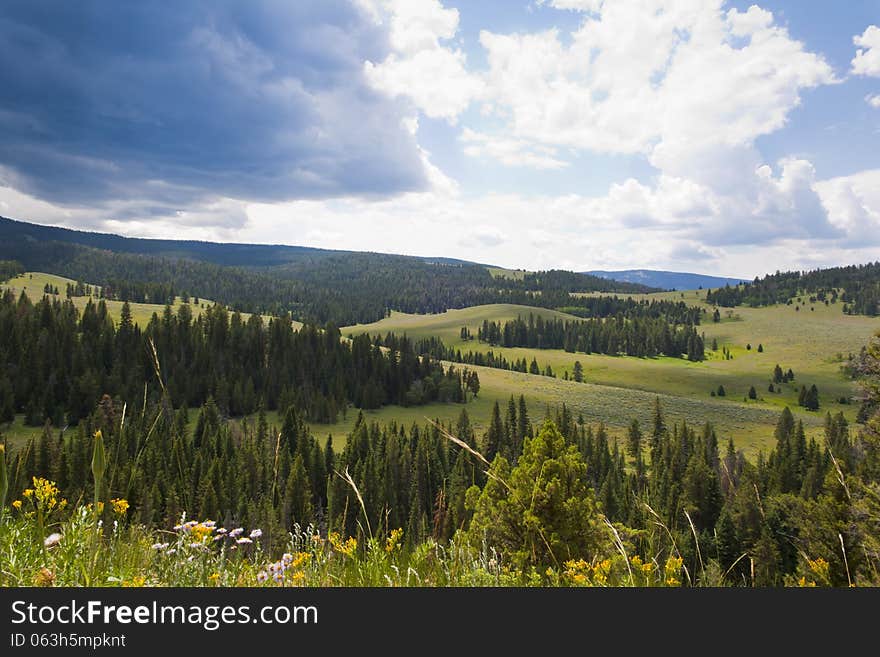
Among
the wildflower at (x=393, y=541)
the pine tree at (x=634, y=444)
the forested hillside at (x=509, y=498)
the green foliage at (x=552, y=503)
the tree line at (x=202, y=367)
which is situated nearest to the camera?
the forested hillside at (x=509, y=498)

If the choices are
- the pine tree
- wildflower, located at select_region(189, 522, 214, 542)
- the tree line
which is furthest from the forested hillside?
the tree line

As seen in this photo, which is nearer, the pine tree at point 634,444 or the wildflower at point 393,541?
the wildflower at point 393,541

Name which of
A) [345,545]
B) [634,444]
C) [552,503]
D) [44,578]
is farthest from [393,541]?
[634,444]

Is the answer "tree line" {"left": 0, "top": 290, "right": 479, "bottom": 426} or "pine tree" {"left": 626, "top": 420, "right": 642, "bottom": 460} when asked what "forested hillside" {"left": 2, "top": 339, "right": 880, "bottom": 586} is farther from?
"tree line" {"left": 0, "top": 290, "right": 479, "bottom": 426}

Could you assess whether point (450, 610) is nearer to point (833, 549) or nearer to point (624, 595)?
point (624, 595)

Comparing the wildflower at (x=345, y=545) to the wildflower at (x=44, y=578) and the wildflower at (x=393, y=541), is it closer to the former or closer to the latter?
the wildflower at (x=393, y=541)

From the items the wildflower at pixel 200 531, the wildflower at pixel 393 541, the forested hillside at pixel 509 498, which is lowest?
the forested hillside at pixel 509 498

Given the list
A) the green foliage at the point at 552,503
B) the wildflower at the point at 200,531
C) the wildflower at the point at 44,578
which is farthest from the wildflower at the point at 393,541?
the green foliage at the point at 552,503

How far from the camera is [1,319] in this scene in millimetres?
133625

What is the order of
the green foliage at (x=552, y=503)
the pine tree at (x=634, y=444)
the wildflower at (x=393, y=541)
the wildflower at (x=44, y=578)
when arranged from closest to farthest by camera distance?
the wildflower at (x=44, y=578) → the wildflower at (x=393, y=541) → the green foliage at (x=552, y=503) → the pine tree at (x=634, y=444)

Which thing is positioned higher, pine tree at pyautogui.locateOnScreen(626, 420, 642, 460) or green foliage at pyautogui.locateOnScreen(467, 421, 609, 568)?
green foliage at pyautogui.locateOnScreen(467, 421, 609, 568)

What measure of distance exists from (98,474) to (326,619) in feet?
5.83

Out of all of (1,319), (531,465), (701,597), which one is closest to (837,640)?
(701,597)

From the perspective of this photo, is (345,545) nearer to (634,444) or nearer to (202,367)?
(634,444)
